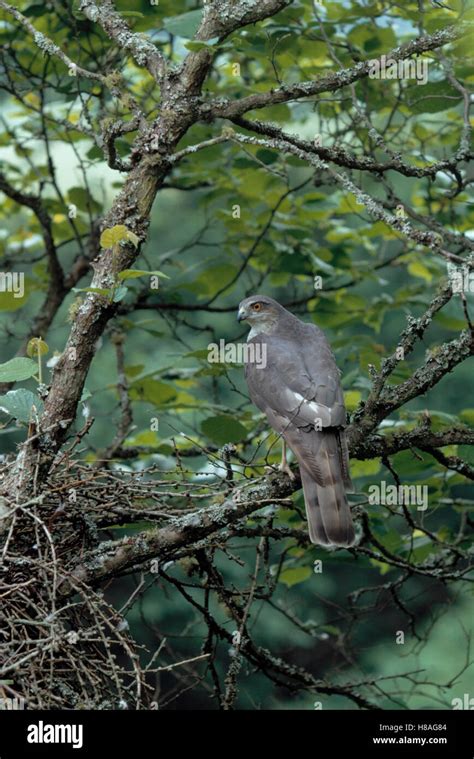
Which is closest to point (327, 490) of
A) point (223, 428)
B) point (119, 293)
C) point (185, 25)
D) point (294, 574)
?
point (223, 428)

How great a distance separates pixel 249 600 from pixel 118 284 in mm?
1333

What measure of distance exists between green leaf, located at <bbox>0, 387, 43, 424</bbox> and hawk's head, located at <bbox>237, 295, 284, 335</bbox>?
1.81 meters

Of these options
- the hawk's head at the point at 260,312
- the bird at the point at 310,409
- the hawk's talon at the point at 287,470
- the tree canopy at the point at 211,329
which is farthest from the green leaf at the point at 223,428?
the hawk's head at the point at 260,312

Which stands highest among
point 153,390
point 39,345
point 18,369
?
point 153,390

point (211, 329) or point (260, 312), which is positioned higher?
point (211, 329)

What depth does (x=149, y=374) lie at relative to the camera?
524 centimetres

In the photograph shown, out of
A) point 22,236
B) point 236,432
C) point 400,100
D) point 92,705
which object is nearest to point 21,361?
point 92,705

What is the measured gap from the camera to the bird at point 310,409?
13.7 feet

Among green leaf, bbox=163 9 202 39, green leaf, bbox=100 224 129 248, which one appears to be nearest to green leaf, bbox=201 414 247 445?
green leaf, bbox=100 224 129 248

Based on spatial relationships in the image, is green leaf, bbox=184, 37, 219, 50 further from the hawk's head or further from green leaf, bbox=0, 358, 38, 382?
the hawk's head

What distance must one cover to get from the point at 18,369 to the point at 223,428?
56.4 inches

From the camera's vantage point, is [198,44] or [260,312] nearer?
[198,44]

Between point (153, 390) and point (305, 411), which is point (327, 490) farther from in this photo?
point (153, 390)

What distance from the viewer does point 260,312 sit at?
536 centimetres
